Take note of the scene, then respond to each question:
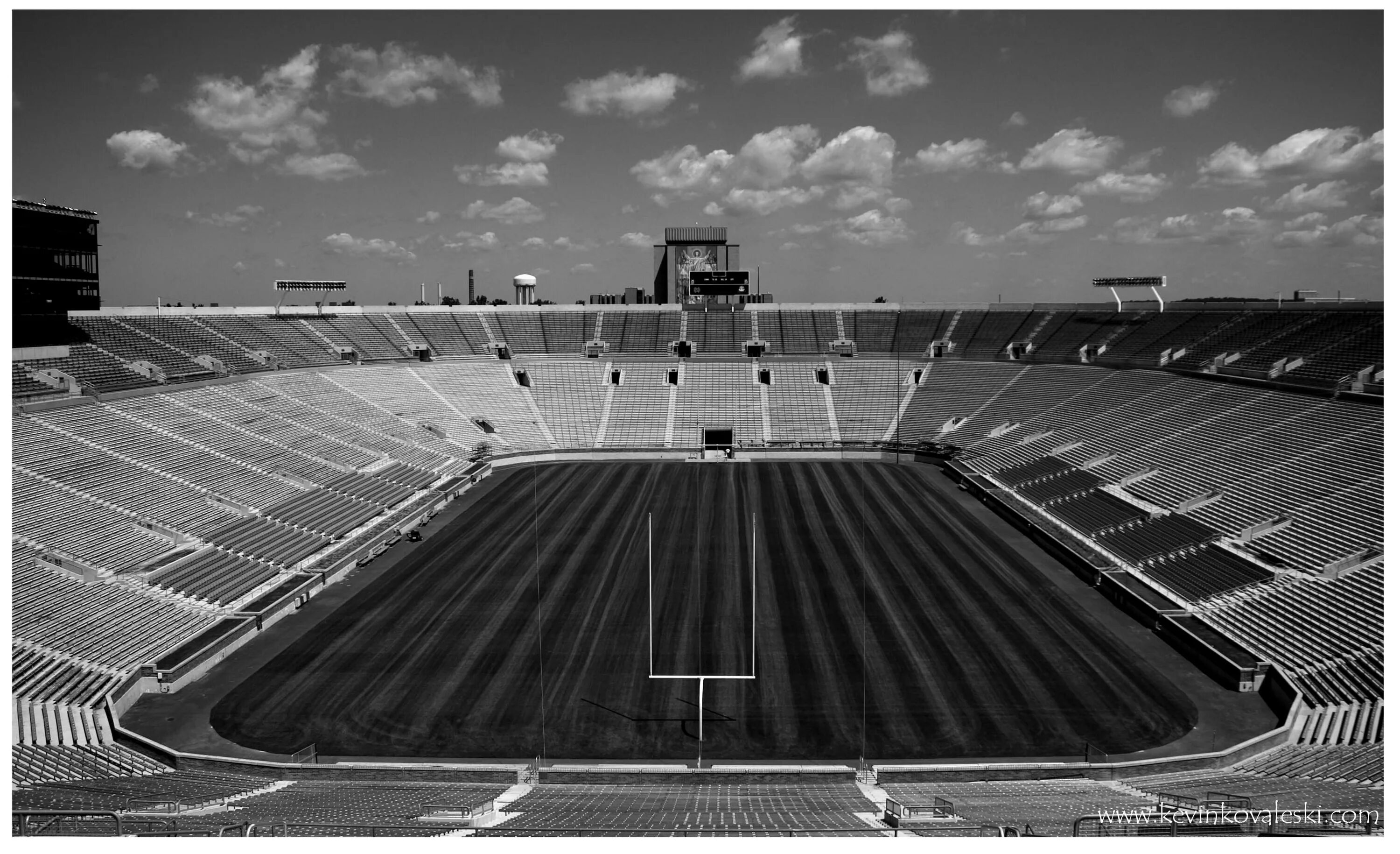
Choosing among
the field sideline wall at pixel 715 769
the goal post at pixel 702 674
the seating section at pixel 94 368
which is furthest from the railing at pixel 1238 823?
the seating section at pixel 94 368

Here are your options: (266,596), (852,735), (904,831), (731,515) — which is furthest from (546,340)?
(904,831)

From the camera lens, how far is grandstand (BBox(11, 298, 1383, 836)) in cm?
1473

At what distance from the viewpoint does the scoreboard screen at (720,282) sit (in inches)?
2660

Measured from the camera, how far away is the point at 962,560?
92.6 ft

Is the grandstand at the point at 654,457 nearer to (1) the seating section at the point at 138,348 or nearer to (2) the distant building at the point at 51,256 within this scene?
(1) the seating section at the point at 138,348

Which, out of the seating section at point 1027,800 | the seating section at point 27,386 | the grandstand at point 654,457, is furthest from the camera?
the seating section at point 27,386

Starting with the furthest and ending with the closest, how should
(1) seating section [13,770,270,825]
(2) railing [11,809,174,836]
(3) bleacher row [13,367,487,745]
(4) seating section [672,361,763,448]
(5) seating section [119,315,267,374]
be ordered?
(4) seating section [672,361,763,448], (5) seating section [119,315,267,374], (3) bleacher row [13,367,487,745], (1) seating section [13,770,270,825], (2) railing [11,809,174,836]

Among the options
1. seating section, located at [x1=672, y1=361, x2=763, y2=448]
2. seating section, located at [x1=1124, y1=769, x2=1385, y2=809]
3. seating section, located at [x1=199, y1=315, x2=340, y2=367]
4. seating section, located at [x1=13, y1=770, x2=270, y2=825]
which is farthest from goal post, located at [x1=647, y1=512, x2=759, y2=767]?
seating section, located at [x1=199, y1=315, x2=340, y2=367]

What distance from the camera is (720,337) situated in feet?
213

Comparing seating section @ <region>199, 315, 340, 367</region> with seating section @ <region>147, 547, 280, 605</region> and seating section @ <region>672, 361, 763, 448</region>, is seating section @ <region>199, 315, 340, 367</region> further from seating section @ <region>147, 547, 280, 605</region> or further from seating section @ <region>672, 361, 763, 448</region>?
seating section @ <region>147, 547, 280, 605</region>

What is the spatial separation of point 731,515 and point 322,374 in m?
29.6

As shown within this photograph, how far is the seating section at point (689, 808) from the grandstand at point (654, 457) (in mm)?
106

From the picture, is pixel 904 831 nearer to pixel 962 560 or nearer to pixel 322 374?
pixel 962 560

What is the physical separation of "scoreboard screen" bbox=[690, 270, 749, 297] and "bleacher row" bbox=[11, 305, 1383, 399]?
5.63ft
